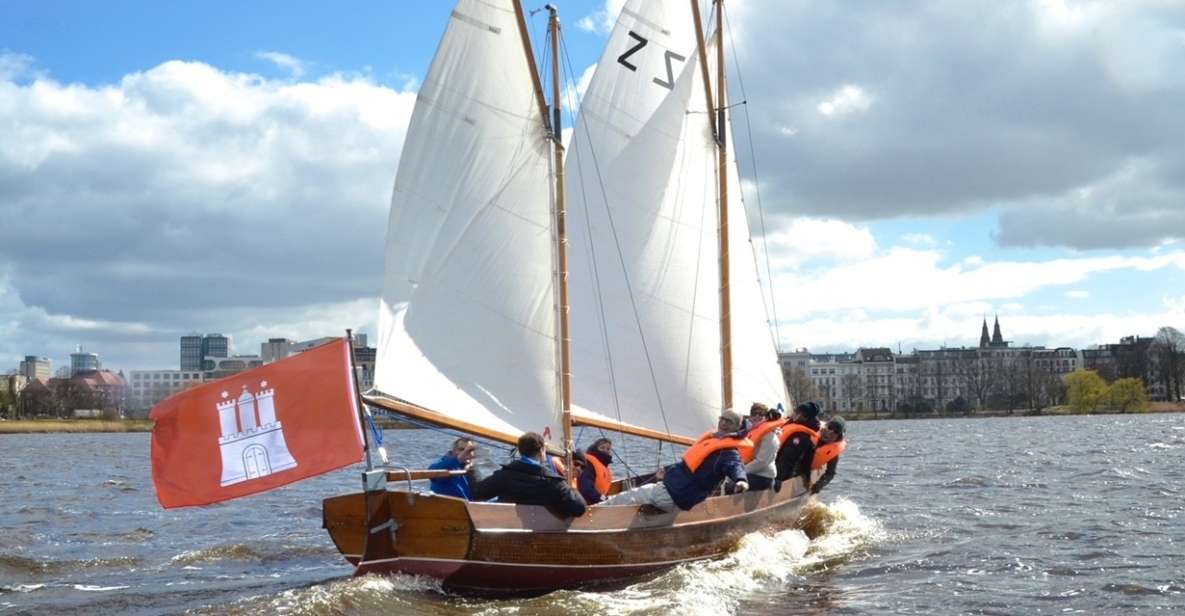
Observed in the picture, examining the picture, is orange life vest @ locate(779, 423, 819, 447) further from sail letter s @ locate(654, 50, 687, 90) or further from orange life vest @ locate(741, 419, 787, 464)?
sail letter s @ locate(654, 50, 687, 90)

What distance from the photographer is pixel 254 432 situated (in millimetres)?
13164

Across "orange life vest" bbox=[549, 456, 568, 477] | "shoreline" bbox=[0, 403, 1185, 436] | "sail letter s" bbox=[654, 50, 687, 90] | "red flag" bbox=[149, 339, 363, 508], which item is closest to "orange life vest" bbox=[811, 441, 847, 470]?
"orange life vest" bbox=[549, 456, 568, 477]

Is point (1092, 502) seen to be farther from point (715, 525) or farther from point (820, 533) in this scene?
point (715, 525)

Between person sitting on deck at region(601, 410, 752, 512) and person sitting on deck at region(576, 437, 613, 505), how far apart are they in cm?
92

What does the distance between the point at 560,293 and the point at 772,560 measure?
4.74 meters

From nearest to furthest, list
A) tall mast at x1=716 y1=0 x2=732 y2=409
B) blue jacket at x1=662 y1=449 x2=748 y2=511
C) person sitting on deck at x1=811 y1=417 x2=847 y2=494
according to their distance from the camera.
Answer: blue jacket at x1=662 y1=449 x2=748 y2=511, person sitting on deck at x1=811 y1=417 x2=847 y2=494, tall mast at x1=716 y1=0 x2=732 y2=409

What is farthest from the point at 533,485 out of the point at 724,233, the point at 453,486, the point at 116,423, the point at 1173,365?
the point at 1173,365

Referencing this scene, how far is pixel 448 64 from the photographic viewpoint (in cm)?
1764

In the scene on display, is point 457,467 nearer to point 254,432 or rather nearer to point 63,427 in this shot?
point 254,432

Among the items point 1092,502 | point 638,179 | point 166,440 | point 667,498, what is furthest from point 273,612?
point 1092,502

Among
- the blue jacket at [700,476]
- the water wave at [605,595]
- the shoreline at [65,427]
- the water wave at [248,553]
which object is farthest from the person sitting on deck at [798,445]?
the shoreline at [65,427]

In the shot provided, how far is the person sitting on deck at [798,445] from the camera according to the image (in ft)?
64.6

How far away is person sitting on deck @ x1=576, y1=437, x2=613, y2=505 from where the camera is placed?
1662 cm

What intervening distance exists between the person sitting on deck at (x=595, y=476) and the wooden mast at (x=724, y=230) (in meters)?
5.89
